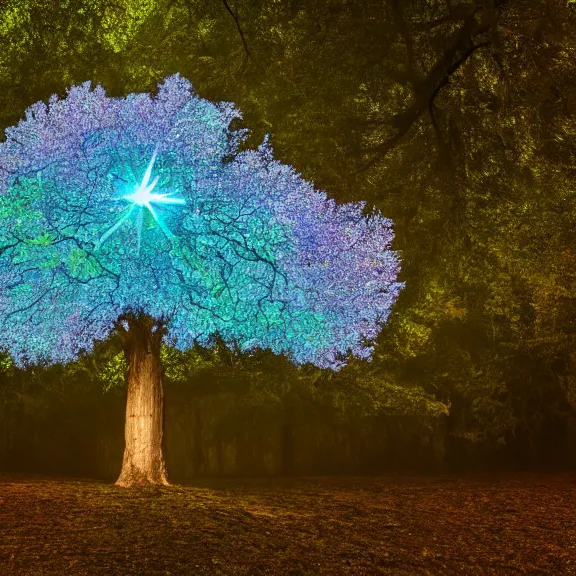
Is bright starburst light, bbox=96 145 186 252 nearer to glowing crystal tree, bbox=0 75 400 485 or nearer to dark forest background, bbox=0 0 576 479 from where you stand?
glowing crystal tree, bbox=0 75 400 485

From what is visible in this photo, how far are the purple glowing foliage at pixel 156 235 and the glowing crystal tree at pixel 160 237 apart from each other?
17mm

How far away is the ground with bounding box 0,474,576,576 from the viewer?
711 centimetres

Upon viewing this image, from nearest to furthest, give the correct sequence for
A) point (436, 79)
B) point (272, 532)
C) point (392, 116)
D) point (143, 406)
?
point (272, 532) → point (143, 406) → point (436, 79) → point (392, 116)

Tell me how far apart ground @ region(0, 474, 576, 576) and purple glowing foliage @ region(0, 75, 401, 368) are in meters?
2.40

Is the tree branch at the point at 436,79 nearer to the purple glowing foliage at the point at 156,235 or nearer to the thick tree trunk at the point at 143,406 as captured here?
the purple glowing foliage at the point at 156,235

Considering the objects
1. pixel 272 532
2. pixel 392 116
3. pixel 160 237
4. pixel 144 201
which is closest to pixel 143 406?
pixel 160 237

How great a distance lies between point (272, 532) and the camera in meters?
Result: 8.85

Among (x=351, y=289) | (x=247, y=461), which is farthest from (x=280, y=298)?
(x=247, y=461)

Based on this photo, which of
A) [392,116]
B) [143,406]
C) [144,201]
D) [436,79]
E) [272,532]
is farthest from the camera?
[392,116]

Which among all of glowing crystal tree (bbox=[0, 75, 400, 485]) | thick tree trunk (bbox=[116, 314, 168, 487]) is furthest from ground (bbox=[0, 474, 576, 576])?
glowing crystal tree (bbox=[0, 75, 400, 485])

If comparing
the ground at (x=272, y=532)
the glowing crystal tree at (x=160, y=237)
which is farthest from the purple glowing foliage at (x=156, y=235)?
the ground at (x=272, y=532)

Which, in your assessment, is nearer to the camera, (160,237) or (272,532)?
(272,532)

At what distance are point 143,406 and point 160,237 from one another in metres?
3.86

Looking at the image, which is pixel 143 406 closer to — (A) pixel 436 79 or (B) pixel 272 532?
(B) pixel 272 532
